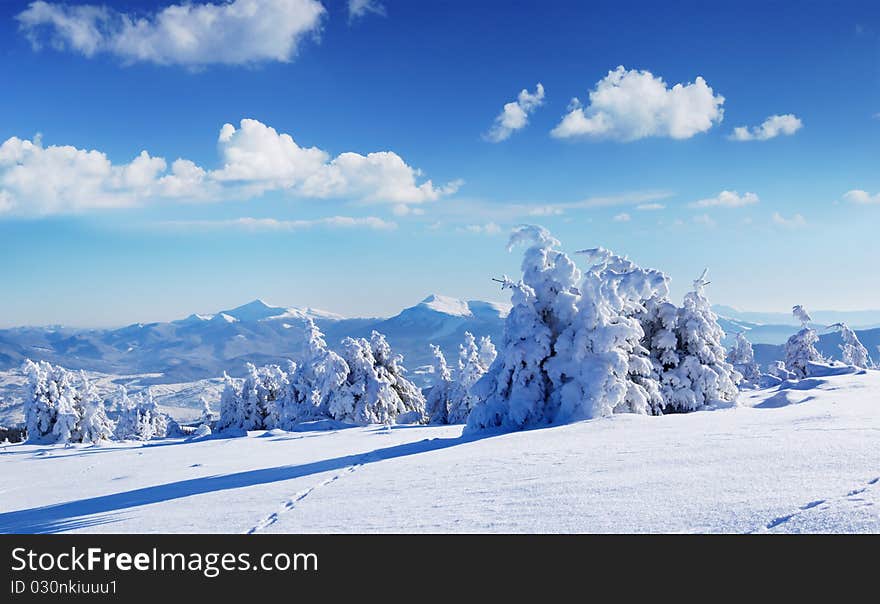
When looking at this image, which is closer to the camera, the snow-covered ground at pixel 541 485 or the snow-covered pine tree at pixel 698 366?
the snow-covered ground at pixel 541 485

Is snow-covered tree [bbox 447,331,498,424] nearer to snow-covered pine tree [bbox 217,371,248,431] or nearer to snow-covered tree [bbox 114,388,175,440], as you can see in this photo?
snow-covered pine tree [bbox 217,371,248,431]

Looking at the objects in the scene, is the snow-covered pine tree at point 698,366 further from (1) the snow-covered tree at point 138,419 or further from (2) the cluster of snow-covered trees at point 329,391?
(1) the snow-covered tree at point 138,419

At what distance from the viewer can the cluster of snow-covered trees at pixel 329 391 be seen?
43969 millimetres

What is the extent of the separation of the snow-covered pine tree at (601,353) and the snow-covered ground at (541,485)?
2190mm

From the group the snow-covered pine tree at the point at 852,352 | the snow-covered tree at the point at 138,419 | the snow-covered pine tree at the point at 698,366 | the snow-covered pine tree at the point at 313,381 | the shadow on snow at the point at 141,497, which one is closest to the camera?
the shadow on snow at the point at 141,497

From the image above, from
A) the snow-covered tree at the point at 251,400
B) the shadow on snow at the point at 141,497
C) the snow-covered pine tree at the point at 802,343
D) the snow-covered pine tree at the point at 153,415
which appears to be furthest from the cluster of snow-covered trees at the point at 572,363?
the snow-covered pine tree at the point at 153,415

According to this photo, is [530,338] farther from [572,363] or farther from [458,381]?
[458,381]

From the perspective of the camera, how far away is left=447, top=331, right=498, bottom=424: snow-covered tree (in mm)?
45594

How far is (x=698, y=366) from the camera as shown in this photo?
2423 cm

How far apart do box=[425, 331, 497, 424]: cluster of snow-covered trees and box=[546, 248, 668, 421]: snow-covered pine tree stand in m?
25.1

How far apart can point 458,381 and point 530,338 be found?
2942 cm

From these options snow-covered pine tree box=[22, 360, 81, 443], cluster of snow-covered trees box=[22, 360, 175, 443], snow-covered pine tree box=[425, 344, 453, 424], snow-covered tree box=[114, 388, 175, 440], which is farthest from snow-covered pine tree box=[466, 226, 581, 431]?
snow-covered tree box=[114, 388, 175, 440]

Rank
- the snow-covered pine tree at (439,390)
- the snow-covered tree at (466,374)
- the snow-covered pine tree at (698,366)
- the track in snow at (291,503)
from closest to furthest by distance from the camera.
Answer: the track in snow at (291,503) < the snow-covered pine tree at (698,366) < the snow-covered tree at (466,374) < the snow-covered pine tree at (439,390)
